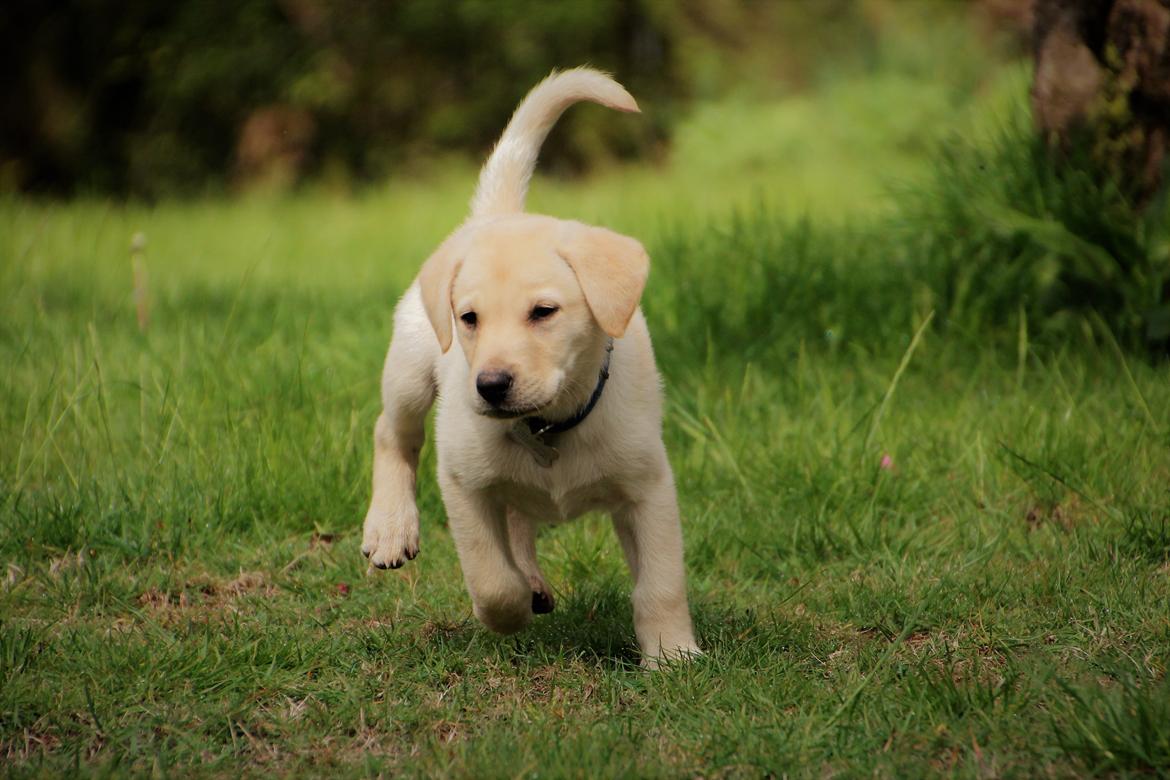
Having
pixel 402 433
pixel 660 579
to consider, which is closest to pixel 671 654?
pixel 660 579

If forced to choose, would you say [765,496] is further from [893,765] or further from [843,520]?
[893,765]

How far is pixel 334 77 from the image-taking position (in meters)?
12.4

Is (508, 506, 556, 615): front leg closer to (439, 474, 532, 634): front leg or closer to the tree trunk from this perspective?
(439, 474, 532, 634): front leg

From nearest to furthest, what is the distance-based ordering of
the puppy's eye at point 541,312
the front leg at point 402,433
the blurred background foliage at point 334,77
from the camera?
the puppy's eye at point 541,312 < the front leg at point 402,433 < the blurred background foliage at point 334,77

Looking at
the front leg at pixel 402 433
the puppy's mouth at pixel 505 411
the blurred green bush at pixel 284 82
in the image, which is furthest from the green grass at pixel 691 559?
the blurred green bush at pixel 284 82

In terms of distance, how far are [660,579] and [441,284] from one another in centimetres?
85

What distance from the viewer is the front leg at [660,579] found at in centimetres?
281

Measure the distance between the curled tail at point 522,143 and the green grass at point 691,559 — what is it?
926 mm

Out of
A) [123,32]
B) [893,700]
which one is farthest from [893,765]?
[123,32]

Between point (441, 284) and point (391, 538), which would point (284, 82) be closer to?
point (391, 538)

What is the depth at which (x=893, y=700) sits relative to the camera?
99.3 inches

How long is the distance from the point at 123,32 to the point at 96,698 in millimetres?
11191

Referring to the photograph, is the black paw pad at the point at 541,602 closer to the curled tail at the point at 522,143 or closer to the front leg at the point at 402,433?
the front leg at the point at 402,433

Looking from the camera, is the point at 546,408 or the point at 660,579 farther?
the point at 660,579
